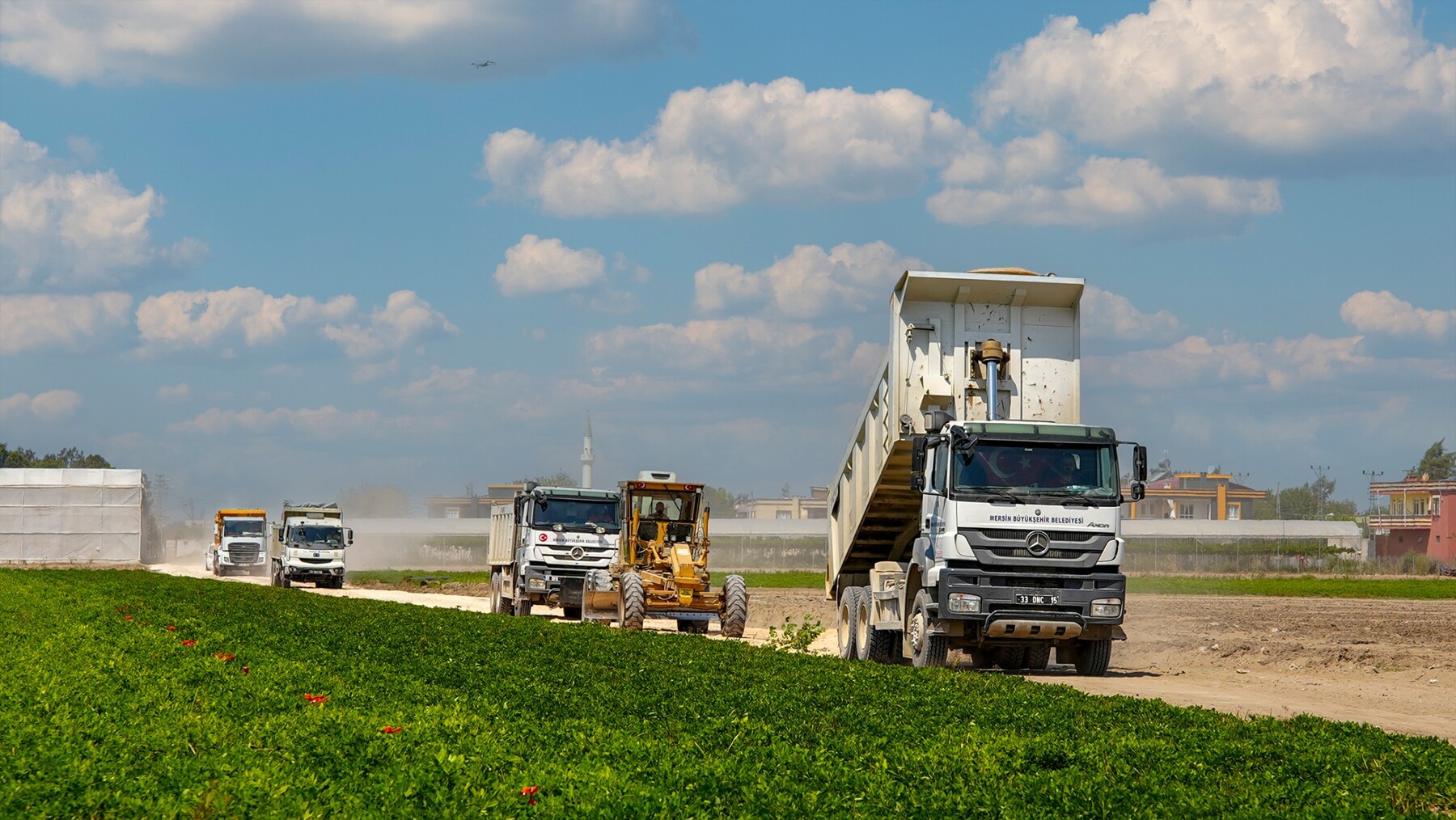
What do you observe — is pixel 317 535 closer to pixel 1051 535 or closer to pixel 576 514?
pixel 576 514

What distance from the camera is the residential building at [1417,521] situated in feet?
299

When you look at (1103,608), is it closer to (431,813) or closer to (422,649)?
(422,649)

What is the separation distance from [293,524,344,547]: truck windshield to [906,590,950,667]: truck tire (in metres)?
37.7

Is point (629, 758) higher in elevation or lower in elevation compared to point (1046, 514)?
lower

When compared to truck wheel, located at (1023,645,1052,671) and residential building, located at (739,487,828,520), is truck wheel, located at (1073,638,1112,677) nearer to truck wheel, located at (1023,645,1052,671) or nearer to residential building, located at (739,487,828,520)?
truck wheel, located at (1023,645,1052,671)

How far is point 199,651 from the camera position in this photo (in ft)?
55.4

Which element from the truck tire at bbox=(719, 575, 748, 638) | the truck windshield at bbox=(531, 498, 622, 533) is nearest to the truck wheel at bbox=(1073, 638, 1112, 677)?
the truck tire at bbox=(719, 575, 748, 638)

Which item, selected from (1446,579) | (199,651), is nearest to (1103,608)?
(199,651)

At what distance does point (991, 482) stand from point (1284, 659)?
9513 mm

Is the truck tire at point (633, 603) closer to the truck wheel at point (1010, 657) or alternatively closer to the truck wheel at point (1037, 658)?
the truck wheel at point (1010, 657)

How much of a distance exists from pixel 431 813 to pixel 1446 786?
6.60 m

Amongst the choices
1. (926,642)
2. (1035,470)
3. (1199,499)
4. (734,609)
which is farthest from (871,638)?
(1199,499)

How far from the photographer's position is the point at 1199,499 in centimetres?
14275

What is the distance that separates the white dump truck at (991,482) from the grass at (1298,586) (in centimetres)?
3273
